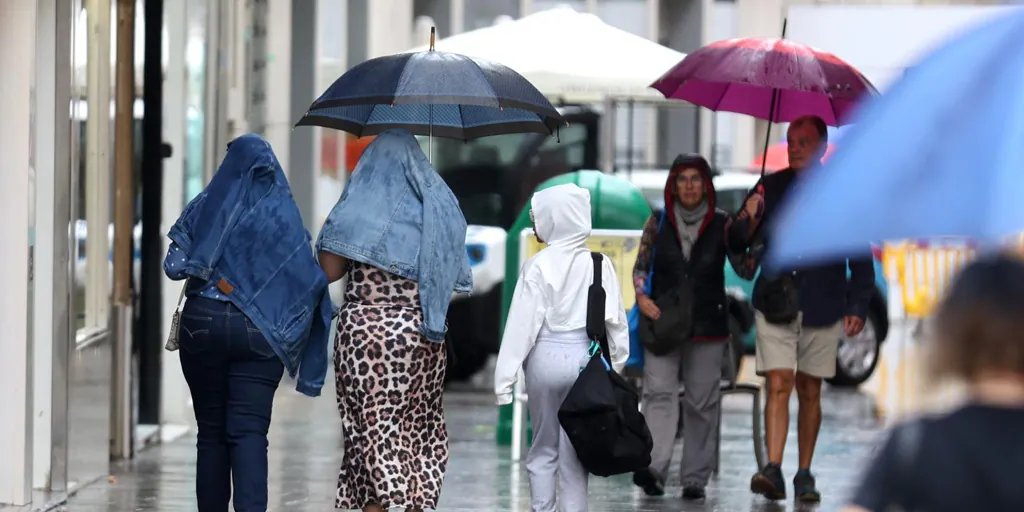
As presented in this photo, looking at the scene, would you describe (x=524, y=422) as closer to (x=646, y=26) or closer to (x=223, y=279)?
(x=223, y=279)

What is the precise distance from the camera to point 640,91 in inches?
435

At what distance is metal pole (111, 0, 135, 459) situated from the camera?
975cm

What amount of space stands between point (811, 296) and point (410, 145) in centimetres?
252

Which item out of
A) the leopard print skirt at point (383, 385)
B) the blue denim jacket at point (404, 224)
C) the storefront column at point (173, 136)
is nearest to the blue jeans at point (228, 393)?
the leopard print skirt at point (383, 385)

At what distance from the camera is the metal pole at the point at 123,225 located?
9.75 metres

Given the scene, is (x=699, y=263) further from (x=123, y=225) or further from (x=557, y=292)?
(x=123, y=225)

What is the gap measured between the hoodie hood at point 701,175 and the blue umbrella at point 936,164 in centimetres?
567

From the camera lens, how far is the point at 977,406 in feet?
9.30

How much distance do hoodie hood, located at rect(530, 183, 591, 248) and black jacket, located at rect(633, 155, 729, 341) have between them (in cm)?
144

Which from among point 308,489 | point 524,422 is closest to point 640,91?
point 524,422

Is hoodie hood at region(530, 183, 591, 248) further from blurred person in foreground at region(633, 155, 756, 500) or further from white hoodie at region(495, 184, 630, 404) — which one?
blurred person in foreground at region(633, 155, 756, 500)

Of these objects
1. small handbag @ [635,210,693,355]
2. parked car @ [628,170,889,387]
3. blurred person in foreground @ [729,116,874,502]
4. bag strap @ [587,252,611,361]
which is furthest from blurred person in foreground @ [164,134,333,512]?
parked car @ [628,170,889,387]

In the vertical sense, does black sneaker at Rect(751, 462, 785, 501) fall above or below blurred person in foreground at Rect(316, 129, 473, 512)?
below

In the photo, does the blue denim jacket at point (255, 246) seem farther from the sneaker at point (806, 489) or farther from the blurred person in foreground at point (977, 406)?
the blurred person in foreground at point (977, 406)
